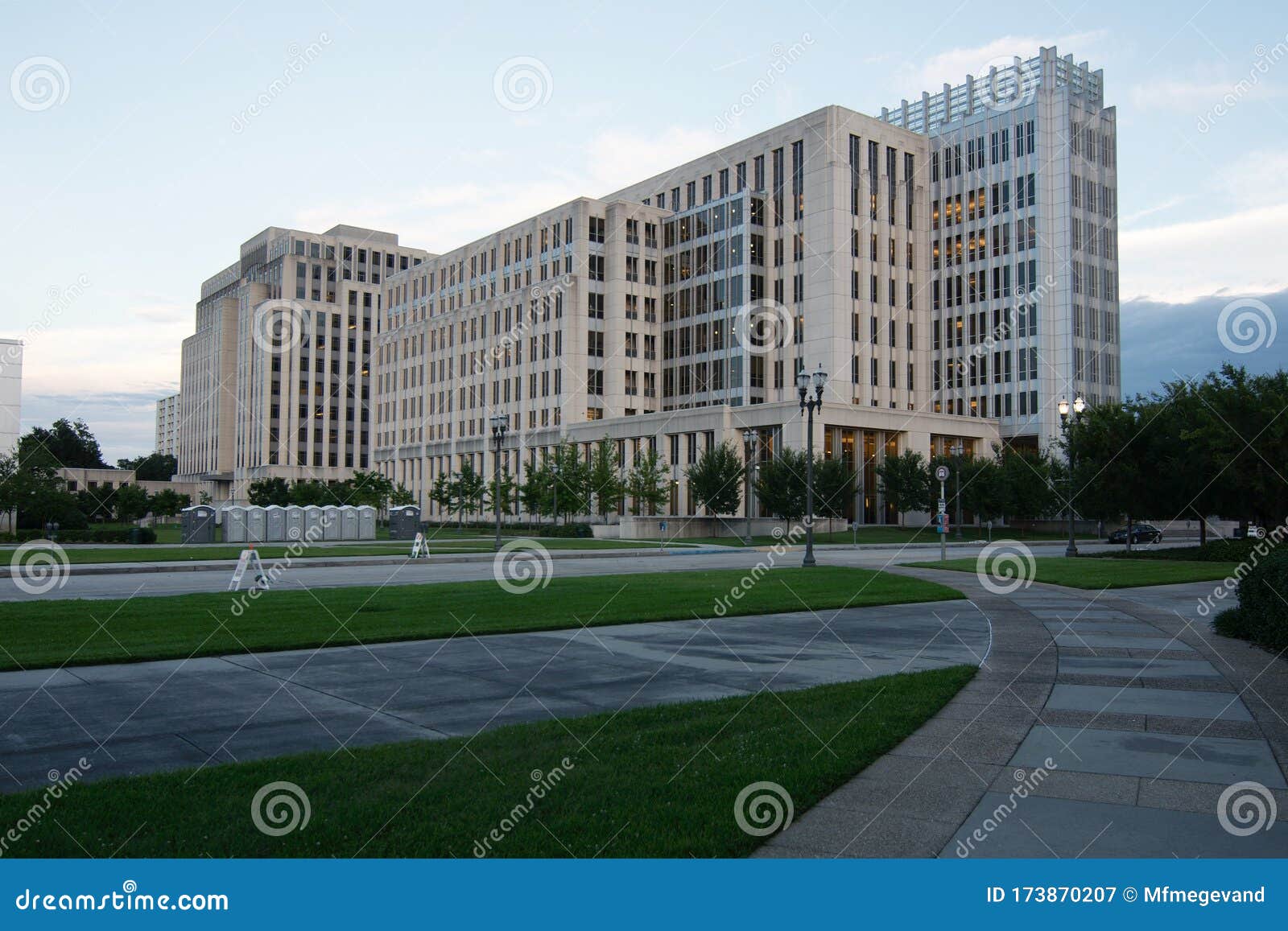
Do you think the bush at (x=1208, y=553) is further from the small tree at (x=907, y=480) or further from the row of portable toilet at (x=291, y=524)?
the row of portable toilet at (x=291, y=524)

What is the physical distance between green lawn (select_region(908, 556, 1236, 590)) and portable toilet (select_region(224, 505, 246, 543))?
3730 cm

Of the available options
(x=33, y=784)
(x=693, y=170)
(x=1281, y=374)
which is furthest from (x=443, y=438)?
(x=33, y=784)

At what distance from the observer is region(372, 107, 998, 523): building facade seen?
85438mm

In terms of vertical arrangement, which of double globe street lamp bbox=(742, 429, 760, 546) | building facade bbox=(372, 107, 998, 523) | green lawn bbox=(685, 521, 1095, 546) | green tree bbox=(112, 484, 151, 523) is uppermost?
building facade bbox=(372, 107, 998, 523)

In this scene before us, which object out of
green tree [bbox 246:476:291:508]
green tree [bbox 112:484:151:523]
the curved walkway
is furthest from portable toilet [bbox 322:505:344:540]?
green tree [bbox 246:476:291:508]

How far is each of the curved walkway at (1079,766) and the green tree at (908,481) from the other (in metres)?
63.4

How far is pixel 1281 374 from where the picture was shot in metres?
34.1

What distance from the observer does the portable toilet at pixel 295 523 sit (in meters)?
54.6

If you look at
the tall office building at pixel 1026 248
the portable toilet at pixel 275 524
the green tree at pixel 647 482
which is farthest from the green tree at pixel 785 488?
the tall office building at pixel 1026 248

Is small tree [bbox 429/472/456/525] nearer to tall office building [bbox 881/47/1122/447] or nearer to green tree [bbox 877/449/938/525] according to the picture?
green tree [bbox 877/449/938/525]

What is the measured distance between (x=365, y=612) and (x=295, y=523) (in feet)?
133

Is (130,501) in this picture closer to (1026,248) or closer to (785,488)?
(785,488)

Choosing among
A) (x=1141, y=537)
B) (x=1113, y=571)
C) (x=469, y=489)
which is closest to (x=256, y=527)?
(x=469, y=489)

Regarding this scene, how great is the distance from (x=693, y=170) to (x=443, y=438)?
4371 cm
